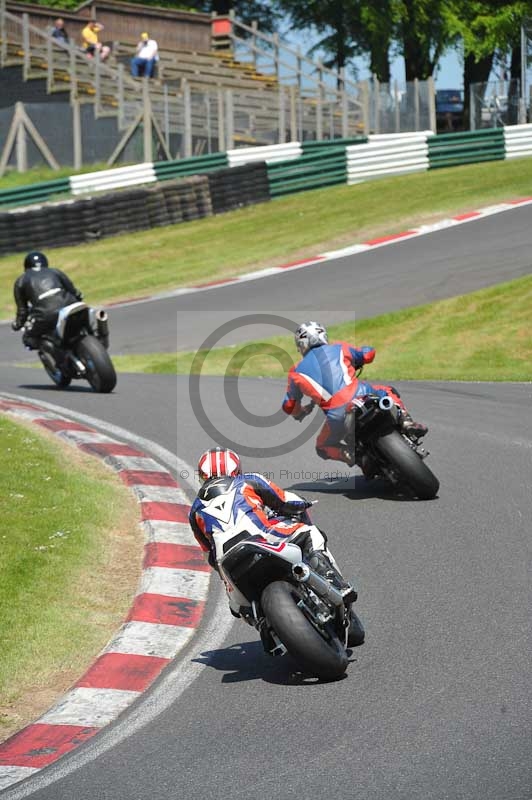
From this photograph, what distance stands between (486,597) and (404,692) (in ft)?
4.76

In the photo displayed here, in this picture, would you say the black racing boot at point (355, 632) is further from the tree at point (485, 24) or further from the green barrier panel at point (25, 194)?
the tree at point (485, 24)

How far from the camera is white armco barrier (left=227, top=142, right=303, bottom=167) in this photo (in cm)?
3009

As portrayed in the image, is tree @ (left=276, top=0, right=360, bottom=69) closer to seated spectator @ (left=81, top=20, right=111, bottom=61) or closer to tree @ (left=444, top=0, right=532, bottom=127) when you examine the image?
tree @ (left=444, top=0, right=532, bottom=127)

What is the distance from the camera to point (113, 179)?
29.5 meters

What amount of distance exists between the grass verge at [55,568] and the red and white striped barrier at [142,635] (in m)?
0.09

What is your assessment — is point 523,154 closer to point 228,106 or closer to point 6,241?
point 228,106

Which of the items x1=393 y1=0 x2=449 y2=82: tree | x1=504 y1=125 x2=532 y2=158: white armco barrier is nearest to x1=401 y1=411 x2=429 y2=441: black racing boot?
x1=504 y1=125 x2=532 y2=158: white armco barrier

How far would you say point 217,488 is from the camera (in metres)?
6.27

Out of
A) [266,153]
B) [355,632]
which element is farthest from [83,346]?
[266,153]

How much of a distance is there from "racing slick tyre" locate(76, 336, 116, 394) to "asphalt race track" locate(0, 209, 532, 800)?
2.01m

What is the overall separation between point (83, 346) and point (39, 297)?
3.56 ft

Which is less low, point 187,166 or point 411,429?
point 187,166

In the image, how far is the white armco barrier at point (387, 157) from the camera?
31.1 m

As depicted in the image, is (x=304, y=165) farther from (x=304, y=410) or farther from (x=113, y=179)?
(x=304, y=410)
